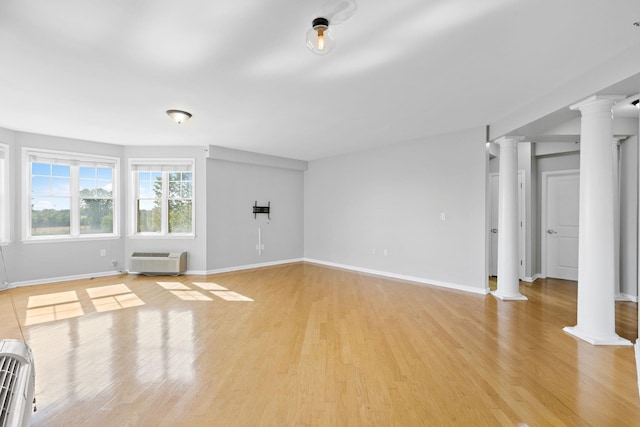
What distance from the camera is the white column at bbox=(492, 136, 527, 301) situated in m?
4.55

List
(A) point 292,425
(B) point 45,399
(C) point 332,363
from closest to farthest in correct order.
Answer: (A) point 292,425 → (B) point 45,399 → (C) point 332,363

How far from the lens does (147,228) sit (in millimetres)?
6383

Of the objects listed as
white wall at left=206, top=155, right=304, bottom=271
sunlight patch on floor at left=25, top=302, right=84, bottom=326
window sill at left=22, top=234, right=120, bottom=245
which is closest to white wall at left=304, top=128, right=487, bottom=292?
white wall at left=206, top=155, right=304, bottom=271

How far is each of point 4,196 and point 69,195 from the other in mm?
871

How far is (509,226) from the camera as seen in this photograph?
4.59 meters

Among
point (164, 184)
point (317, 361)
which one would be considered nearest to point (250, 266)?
point (164, 184)

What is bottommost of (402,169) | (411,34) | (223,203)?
(223,203)

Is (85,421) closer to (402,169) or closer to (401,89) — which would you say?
(401,89)

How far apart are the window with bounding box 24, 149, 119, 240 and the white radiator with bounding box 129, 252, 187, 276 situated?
0.84 meters

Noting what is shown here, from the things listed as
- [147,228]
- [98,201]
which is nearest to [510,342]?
[147,228]

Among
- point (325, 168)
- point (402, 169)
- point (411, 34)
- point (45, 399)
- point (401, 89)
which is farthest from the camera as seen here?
point (325, 168)

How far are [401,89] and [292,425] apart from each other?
3.24 metres

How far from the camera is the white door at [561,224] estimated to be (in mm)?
5762

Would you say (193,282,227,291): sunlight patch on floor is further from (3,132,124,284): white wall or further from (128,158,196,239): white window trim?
(3,132,124,284): white wall
